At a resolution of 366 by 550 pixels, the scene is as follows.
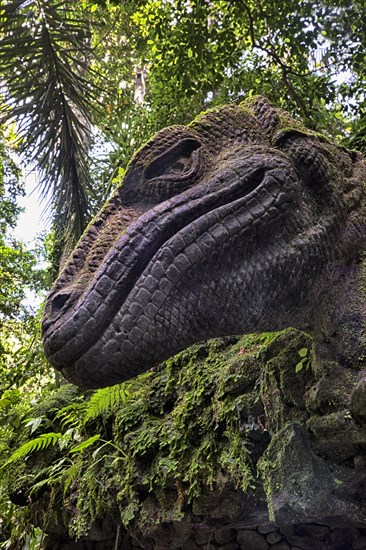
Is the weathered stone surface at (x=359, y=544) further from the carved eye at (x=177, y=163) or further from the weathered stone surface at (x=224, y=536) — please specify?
the carved eye at (x=177, y=163)

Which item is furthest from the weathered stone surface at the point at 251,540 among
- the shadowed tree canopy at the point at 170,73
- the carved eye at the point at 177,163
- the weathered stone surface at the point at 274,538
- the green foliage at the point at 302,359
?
the shadowed tree canopy at the point at 170,73

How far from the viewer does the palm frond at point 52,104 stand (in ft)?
17.5

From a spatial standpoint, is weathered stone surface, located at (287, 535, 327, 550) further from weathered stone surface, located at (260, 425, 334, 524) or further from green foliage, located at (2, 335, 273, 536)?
weathered stone surface, located at (260, 425, 334, 524)

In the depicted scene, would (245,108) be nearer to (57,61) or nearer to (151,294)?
(151,294)

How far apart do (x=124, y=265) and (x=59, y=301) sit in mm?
224

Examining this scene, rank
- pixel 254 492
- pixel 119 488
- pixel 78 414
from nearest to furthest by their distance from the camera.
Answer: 1. pixel 254 492
2. pixel 119 488
3. pixel 78 414

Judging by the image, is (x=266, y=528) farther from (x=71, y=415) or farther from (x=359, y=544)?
(x=71, y=415)

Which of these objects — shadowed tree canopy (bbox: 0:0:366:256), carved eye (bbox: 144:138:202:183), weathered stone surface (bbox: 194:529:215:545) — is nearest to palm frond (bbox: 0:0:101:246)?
shadowed tree canopy (bbox: 0:0:366:256)

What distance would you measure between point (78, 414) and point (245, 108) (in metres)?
2.48

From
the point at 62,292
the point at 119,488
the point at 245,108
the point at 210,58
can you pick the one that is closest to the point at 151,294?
the point at 62,292

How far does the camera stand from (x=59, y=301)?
1.67 m

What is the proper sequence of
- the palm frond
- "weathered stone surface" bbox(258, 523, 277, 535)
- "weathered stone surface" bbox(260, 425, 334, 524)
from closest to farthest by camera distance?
"weathered stone surface" bbox(260, 425, 334, 524)
"weathered stone surface" bbox(258, 523, 277, 535)
the palm frond

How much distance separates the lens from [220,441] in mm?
2543

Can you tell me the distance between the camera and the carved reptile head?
62.6 inches
